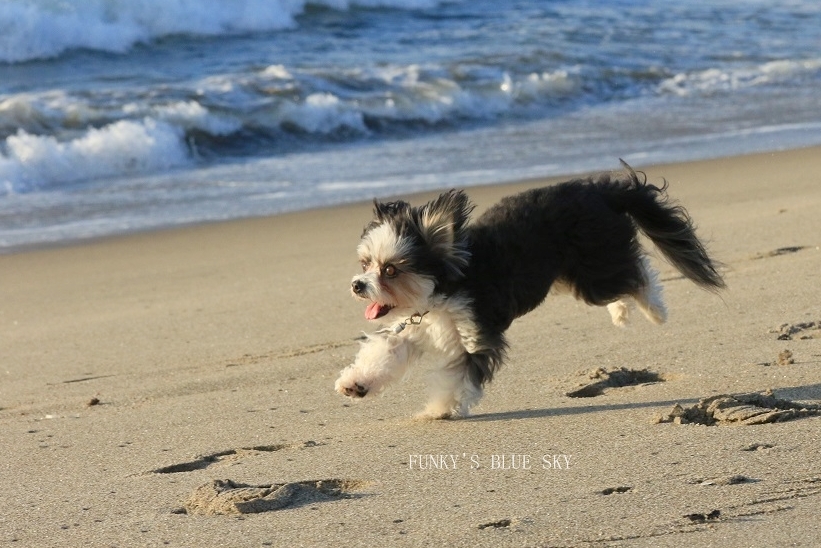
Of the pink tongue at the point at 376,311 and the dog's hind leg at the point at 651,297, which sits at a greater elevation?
the pink tongue at the point at 376,311

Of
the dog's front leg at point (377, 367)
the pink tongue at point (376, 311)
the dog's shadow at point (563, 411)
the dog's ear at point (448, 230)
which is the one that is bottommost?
the dog's shadow at point (563, 411)

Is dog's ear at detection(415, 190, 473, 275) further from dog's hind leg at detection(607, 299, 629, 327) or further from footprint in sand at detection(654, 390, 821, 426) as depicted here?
dog's hind leg at detection(607, 299, 629, 327)

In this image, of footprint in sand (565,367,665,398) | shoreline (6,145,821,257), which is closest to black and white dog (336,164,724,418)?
footprint in sand (565,367,665,398)

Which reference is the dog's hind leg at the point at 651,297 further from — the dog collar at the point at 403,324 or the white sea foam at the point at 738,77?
the white sea foam at the point at 738,77

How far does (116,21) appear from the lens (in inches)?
757

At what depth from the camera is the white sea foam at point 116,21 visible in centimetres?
1792

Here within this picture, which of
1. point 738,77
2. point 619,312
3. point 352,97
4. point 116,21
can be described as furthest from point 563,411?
point 116,21

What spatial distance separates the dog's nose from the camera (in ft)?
13.4

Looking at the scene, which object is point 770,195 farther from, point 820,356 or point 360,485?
point 360,485

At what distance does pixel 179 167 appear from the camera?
11.6 metres

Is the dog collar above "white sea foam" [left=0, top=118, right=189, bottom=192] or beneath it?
above

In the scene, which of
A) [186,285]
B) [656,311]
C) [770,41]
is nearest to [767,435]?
[656,311]

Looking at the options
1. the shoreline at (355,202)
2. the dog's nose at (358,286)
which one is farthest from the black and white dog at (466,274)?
the shoreline at (355,202)

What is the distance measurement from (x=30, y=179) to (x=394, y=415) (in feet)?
23.5
